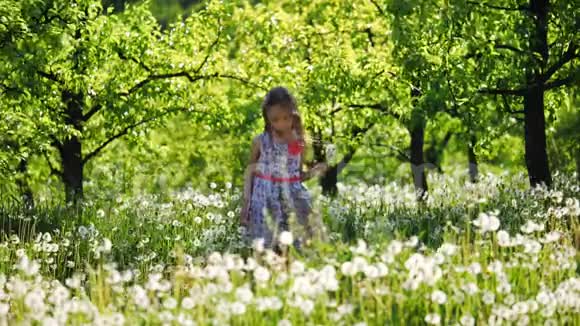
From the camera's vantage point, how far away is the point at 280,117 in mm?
8055

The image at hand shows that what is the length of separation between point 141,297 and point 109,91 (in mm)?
9420

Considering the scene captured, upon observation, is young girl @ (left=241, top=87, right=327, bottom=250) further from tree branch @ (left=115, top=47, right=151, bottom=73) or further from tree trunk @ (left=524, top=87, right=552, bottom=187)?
tree branch @ (left=115, top=47, right=151, bottom=73)

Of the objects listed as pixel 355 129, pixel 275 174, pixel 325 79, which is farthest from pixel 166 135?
pixel 275 174

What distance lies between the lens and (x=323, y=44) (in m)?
18.6

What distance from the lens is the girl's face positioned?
797 centimetres

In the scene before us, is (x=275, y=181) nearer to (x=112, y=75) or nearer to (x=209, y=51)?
(x=112, y=75)

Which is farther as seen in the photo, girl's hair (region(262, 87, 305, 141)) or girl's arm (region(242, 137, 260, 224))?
girl's arm (region(242, 137, 260, 224))

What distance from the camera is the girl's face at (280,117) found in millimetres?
7973

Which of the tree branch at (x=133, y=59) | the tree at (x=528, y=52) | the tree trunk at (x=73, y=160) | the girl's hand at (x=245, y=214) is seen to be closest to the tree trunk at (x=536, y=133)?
the tree at (x=528, y=52)

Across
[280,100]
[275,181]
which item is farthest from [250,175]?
[280,100]

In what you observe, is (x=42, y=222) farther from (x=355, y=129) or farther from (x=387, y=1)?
(x=355, y=129)

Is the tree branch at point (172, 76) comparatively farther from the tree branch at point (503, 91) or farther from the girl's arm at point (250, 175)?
the girl's arm at point (250, 175)

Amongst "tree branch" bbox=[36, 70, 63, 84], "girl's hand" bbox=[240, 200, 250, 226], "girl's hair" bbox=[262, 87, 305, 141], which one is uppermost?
"tree branch" bbox=[36, 70, 63, 84]

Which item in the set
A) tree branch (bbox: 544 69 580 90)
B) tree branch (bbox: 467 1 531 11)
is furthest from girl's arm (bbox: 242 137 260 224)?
tree branch (bbox: 544 69 580 90)
